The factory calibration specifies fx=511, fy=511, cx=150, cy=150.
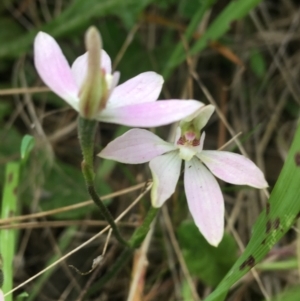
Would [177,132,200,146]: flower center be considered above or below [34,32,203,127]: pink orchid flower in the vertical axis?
below

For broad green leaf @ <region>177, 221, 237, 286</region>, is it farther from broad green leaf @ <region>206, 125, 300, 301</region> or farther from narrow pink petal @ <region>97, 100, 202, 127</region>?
narrow pink petal @ <region>97, 100, 202, 127</region>

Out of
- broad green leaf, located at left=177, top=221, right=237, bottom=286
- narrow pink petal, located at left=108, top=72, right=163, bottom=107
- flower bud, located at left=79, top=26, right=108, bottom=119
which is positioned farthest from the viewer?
broad green leaf, located at left=177, top=221, right=237, bottom=286

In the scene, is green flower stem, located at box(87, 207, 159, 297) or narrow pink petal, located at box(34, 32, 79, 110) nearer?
narrow pink petal, located at box(34, 32, 79, 110)

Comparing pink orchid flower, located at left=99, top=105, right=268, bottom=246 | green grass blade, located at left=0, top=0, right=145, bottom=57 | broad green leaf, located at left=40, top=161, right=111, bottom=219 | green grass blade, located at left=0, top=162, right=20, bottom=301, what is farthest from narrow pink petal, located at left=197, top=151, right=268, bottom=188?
green grass blade, located at left=0, top=0, right=145, bottom=57

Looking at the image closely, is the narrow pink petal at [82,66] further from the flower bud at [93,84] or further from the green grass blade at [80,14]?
the green grass blade at [80,14]

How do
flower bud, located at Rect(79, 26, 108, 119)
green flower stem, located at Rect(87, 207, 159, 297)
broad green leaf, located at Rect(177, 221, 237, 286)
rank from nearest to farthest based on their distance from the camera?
flower bud, located at Rect(79, 26, 108, 119) → green flower stem, located at Rect(87, 207, 159, 297) → broad green leaf, located at Rect(177, 221, 237, 286)
